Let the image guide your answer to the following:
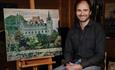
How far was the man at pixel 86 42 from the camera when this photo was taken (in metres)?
2.54

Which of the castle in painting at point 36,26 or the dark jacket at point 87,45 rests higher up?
the castle in painting at point 36,26

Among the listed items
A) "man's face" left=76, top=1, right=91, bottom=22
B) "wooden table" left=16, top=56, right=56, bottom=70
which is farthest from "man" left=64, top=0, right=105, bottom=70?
"wooden table" left=16, top=56, right=56, bottom=70

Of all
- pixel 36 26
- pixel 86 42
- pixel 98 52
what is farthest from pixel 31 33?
pixel 98 52

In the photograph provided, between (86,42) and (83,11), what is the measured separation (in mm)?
313

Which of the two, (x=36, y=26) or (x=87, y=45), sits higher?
(x=36, y=26)

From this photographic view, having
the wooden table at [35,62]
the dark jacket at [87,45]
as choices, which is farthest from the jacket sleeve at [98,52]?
the wooden table at [35,62]

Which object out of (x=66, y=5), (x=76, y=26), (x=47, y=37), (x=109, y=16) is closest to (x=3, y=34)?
(x=47, y=37)

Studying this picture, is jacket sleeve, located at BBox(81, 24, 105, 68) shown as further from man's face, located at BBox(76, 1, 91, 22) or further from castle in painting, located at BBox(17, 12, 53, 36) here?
castle in painting, located at BBox(17, 12, 53, 36)

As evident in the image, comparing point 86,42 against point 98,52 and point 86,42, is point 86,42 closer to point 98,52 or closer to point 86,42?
point 86,42

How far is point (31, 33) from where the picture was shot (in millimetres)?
2973

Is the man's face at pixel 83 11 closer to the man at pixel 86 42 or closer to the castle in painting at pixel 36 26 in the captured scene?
the man at pixel 86 42

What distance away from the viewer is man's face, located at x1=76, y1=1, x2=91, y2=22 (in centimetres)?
262

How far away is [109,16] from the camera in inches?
142

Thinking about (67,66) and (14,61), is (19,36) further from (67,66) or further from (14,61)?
(67,66)
